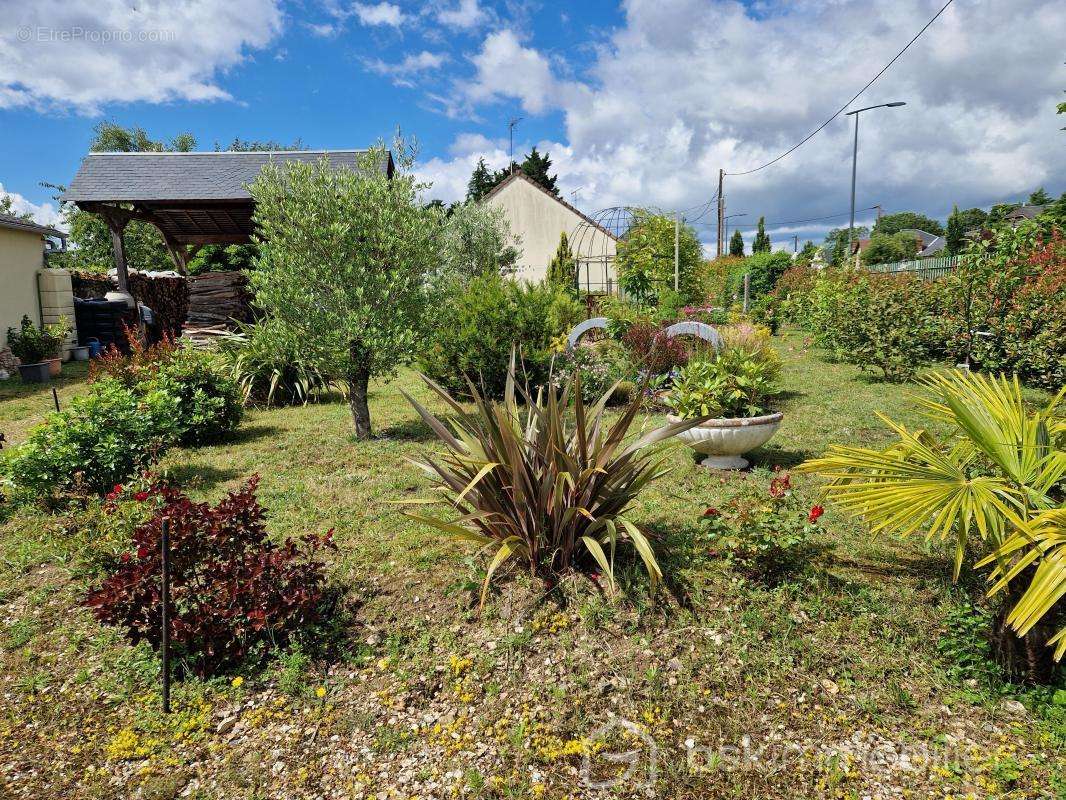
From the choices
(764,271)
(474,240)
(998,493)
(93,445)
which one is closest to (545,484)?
(998,493)

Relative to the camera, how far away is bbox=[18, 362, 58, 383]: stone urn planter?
10494 mm

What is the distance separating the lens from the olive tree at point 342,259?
6207 millimetres

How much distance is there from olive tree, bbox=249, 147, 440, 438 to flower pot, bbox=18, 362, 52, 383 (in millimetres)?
7034

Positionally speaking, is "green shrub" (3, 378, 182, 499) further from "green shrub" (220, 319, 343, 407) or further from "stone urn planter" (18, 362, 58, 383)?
"stone urn planter" (18, 362, 58, 383)

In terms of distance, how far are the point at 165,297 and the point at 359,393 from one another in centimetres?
1125

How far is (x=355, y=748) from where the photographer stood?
7.75ft

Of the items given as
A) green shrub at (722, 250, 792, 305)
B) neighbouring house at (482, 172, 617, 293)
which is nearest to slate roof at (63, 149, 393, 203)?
neighbouring house at (482, 172, 617, 293)

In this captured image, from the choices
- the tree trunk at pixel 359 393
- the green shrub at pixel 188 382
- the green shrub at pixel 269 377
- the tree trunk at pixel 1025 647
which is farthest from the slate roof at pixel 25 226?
the tree trunk at pixel 1025 647

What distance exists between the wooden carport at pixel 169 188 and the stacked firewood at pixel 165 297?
63 centimetres

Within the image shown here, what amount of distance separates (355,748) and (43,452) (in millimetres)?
3919

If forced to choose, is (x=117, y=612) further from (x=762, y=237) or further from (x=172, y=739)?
(x=762, y=237)

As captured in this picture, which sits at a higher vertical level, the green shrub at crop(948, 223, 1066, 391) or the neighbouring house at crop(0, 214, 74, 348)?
the neighbouring house at crop(0, 214, 74, 348)

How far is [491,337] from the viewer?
344 inches

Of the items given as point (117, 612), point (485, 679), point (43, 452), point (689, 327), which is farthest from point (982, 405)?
point (43, 452)
